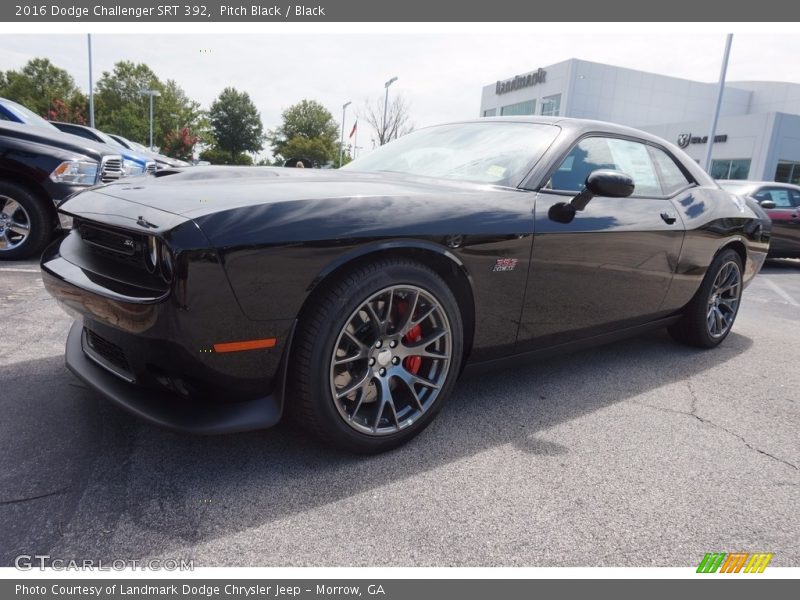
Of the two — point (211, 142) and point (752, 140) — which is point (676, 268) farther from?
point (211, 142)

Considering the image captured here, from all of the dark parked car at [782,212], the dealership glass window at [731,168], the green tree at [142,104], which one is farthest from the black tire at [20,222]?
the green tree at [142,104]

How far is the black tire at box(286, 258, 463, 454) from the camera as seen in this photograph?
1.89m

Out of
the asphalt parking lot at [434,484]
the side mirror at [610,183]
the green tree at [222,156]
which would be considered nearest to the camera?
the asphalt parking lot at [434,484]

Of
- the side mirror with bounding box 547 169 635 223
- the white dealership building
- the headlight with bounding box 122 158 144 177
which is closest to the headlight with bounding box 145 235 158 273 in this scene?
the side mirror with bounding box 547 169 635 223

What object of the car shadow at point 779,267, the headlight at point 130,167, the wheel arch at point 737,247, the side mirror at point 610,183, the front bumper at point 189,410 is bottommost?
the car shadow at point 779,267

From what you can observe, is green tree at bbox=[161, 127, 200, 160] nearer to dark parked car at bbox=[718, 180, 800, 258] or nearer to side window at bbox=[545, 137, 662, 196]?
dark parked car at bbox=[718, 180, 800, 258]

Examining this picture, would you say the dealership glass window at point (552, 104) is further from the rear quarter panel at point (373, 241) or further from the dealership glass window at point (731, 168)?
the rear quarter panel at point (373, 241)

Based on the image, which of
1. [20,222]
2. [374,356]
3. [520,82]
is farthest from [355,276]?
[520,82]

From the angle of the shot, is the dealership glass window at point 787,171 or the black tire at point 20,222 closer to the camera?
the black tire at point 20,222

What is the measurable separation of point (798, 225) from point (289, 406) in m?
9.57

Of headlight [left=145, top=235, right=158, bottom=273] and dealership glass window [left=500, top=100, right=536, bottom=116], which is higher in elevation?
dealership glass window [left=500, top=100, right=536, bottom=116]

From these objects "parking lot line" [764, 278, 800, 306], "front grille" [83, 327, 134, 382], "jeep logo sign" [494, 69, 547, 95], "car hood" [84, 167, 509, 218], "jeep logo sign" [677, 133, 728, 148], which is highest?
"jeep logo sign" [494, 69, 547, 95]

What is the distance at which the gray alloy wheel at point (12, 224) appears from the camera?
501cm

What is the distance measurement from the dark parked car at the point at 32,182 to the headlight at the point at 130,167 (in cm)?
83
